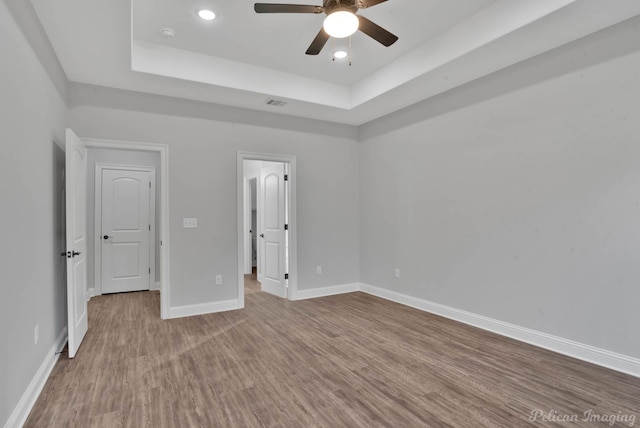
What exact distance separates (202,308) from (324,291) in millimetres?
1849

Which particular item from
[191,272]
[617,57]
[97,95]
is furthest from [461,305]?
[97,95]

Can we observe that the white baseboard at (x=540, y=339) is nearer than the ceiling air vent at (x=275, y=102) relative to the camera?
Yes

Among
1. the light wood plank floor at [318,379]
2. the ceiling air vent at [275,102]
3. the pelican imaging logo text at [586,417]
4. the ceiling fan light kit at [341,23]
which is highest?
the ceiling air vent at [275,102]

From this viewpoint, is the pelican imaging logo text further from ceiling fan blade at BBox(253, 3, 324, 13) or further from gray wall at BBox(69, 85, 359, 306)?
gray wall at BBox(69, 85, 359, 306)

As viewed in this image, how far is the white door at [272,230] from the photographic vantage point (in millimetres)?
5301

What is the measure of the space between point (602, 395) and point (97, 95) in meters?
5.40

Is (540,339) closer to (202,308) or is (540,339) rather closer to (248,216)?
(202,308)

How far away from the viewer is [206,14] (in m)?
3.08

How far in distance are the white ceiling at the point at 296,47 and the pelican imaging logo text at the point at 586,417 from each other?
279 cm

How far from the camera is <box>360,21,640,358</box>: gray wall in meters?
2.78

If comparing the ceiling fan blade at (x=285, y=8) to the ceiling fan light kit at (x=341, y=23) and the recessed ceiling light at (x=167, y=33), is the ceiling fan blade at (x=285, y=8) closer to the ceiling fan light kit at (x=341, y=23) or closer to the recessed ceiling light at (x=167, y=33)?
the ceiling fan light kit at (x=341, y=23)

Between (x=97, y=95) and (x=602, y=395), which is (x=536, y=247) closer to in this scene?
(x=602, y=395)

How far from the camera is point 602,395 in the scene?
2.38 meters

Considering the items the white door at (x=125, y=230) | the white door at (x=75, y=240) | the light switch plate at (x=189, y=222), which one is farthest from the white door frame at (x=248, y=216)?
the white door at (x=75, y=240)
